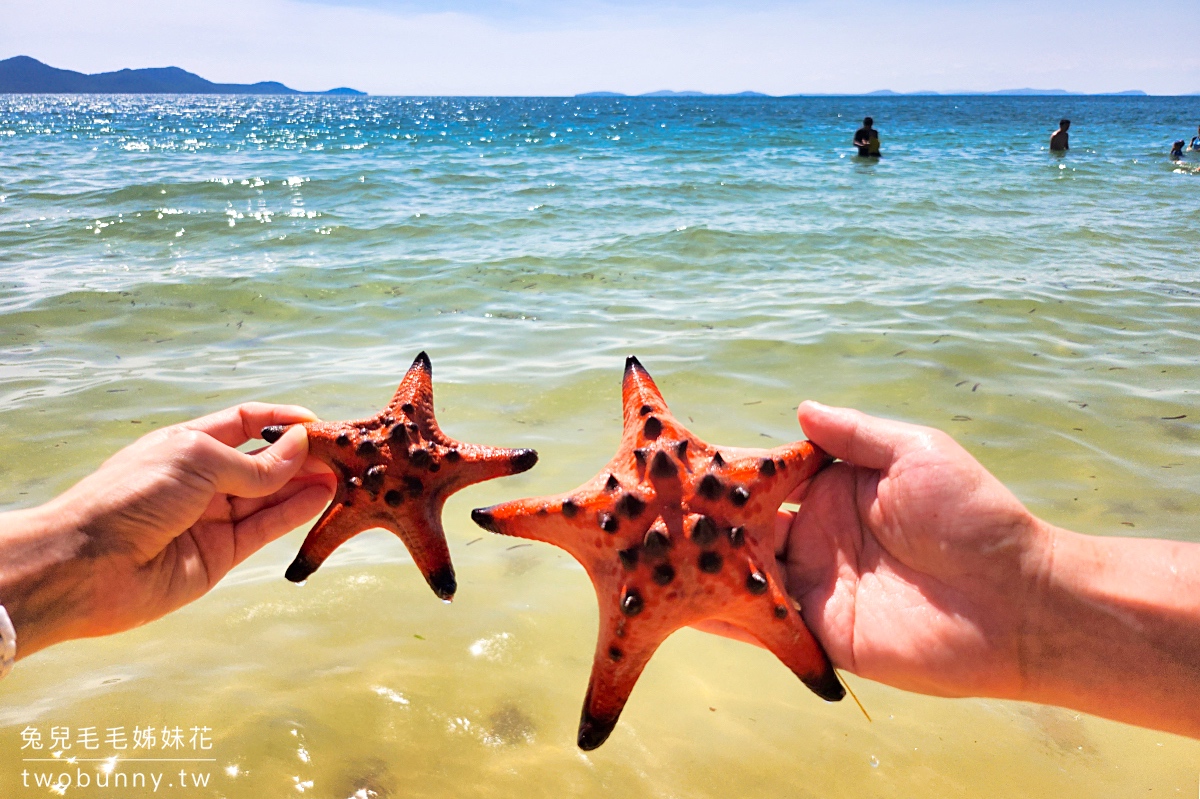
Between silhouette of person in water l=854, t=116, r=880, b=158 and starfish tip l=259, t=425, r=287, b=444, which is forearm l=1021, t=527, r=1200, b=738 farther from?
silhouette of person in water l=854, t=116, r=880, b=158

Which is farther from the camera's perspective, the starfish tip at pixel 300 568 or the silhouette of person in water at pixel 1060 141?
the silhouette of person in water at pixel 1060 141

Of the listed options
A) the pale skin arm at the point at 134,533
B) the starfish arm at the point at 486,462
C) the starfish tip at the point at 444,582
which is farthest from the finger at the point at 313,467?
the starfish tip at the point at 444,582

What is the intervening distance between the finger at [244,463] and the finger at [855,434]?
6.75ft

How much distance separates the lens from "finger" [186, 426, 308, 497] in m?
3.14

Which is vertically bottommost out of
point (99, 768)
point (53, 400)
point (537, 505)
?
point (99, 768)

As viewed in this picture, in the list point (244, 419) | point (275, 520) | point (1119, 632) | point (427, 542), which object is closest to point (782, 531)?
point (1119, 632)

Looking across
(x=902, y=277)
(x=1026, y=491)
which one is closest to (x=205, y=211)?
(x=902, y=277)

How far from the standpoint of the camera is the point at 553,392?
677 centimetres

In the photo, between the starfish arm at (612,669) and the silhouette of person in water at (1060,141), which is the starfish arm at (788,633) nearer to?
the starfish arm at (612,669)

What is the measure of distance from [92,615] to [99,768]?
0.65 m

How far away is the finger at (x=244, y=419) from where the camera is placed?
359cm

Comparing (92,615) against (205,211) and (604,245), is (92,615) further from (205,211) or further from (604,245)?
(205,211)

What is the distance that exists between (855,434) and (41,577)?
3026 millimetres

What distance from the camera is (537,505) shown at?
282 cm
